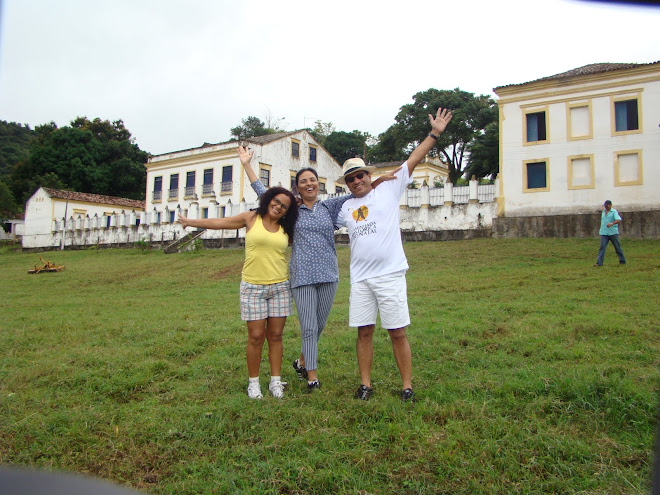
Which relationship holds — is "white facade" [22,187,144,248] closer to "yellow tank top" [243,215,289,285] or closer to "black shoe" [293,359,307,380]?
"black shoe" [293,359,307,380]

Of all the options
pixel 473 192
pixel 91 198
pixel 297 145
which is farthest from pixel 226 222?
pixel 91 198

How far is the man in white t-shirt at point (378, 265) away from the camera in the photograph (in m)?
3.81

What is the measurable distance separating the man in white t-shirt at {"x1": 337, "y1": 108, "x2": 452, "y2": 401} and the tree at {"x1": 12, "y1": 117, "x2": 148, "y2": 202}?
45791 mm

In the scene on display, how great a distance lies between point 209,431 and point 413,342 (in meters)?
2.64

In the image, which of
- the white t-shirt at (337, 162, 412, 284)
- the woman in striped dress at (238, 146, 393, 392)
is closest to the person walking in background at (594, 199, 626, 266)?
the white t-shirt at (337, 162, 412, 284)

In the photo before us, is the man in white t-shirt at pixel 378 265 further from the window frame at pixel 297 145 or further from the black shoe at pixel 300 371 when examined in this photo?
the window frame at pixel 297 145

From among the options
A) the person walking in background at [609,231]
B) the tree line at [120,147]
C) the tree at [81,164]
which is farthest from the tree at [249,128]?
the person walking in background at [609,231]

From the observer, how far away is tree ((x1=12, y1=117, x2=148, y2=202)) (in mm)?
45312

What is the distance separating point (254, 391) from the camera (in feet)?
12.8

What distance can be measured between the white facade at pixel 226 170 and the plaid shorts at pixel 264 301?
97.6 feet

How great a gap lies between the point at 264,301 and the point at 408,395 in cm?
135

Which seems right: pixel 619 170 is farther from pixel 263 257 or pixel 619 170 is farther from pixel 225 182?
pixel 225 182

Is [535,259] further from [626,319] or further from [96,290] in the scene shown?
[96,290]

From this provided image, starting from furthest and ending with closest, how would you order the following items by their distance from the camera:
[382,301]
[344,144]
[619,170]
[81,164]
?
[344,144]
[81,164]
[619,170]
[382,301]
